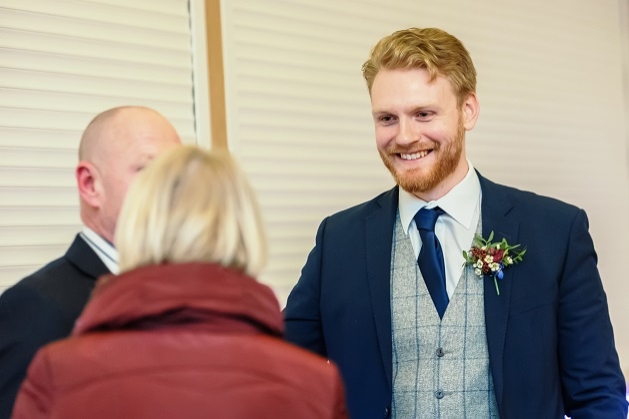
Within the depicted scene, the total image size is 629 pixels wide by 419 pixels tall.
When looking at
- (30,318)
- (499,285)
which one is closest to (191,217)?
(30,318)

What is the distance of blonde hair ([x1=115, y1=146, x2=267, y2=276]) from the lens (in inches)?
52.2

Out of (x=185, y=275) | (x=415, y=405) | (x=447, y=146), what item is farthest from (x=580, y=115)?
(x=185, y=275)

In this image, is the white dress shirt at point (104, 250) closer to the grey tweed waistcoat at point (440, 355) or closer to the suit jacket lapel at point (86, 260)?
the suit jacket lapel at point (86, 260)

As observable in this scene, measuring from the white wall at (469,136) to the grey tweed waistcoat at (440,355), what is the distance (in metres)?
0.93

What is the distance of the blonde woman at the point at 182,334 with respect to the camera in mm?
1265

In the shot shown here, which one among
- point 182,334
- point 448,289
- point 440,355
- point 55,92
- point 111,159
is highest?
point 55,92

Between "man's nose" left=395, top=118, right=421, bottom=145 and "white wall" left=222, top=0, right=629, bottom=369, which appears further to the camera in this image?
"white wall" left=222, top=0, right=629, bottom=369

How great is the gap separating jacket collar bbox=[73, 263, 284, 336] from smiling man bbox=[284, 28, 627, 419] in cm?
107

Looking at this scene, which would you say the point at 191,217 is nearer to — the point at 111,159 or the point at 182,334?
the point at 182,334

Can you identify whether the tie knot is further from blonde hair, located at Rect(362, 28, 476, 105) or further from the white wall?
the white wall

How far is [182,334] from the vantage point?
1.28 m

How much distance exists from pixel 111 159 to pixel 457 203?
1011mm

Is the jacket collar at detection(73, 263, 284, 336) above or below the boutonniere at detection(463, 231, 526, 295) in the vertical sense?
above

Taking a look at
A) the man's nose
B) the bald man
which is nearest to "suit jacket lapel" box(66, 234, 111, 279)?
the bald man
